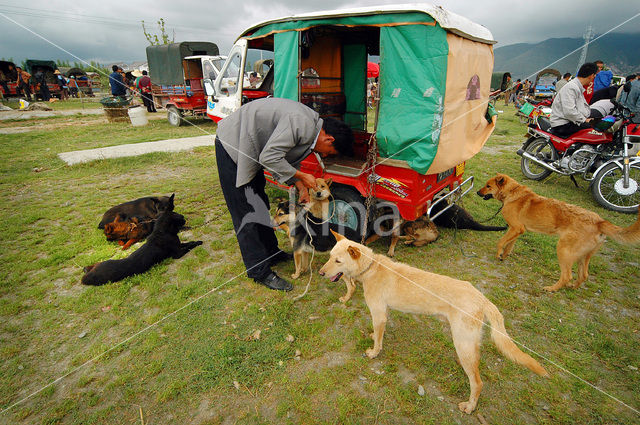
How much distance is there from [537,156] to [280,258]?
7.08 metres

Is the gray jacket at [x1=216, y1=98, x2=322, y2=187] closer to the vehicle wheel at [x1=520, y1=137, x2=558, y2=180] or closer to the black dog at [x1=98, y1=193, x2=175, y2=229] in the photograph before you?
the black dog at [x1=98, y1=193, x2=175, y2=229]

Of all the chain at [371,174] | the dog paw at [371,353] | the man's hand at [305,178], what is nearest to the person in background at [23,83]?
the man's hand at [305,178]

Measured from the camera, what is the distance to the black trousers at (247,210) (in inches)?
138

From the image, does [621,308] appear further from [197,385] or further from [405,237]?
[197,385]

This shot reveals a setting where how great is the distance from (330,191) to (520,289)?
2.85 meters

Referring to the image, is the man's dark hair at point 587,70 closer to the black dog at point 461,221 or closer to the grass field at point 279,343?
the grass field at point 279,343

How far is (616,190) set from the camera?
18.4ft

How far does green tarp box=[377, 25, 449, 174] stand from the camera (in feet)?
10.3

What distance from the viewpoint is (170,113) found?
585 inches

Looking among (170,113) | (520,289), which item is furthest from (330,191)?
(170,113)

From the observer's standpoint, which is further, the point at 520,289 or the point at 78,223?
the point at 78,223

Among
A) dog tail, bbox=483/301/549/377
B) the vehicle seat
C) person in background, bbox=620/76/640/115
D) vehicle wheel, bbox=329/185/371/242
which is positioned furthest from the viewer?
the vehicle seat

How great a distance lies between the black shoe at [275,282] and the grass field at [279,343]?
4.2 inches

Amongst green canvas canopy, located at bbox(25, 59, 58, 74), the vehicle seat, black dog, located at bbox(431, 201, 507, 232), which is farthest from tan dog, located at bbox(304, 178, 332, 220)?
green canvas canopy, located at bbox(25, 59, 58, 74)
